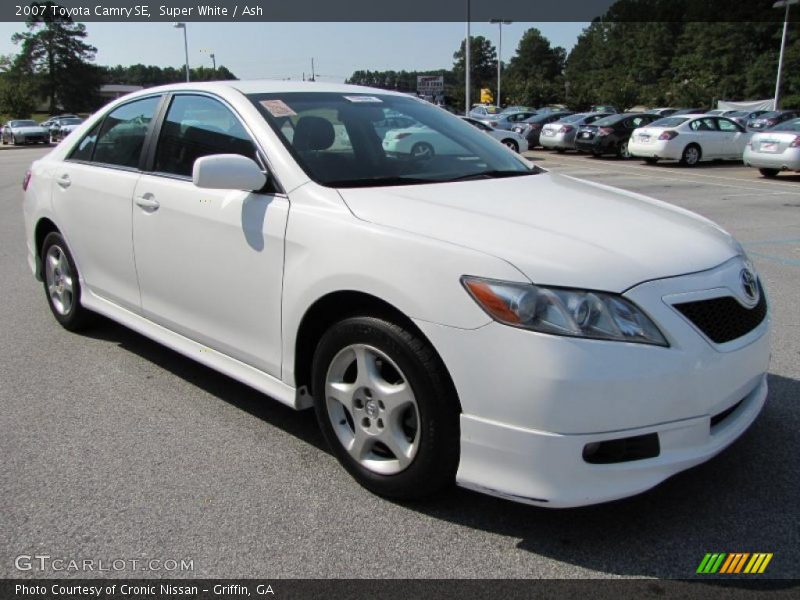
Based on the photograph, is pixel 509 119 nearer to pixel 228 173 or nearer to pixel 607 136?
pixel 607 136

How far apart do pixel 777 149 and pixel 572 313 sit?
16.5m

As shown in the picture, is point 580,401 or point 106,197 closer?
point 580,401

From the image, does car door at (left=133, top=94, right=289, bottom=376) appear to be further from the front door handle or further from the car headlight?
the car headlight

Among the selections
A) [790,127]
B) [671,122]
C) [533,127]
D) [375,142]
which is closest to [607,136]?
[671,122]

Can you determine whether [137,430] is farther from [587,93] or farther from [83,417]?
[587,93]

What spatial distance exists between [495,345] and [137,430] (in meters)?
2.07

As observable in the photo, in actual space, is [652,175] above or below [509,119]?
below

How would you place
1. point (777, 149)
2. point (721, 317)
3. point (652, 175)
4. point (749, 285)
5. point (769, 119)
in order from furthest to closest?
point (769, 119) < point (652, 175) < point (777, 149) < point (749, 285) < point (721, 317)

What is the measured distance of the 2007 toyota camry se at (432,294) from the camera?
2.34 meters

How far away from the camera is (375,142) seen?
356 cm

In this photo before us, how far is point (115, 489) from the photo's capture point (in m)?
2.96

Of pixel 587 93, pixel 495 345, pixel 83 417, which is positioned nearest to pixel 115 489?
pixel 83 417

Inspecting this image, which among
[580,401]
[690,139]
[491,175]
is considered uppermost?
[491,175]

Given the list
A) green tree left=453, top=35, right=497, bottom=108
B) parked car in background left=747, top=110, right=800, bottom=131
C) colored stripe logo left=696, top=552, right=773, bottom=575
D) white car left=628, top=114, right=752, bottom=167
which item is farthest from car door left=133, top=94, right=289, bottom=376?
green tree left=453, top=35, right=497, bottom=108
